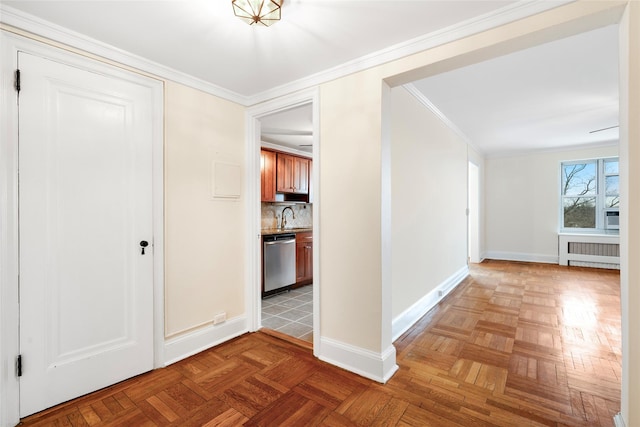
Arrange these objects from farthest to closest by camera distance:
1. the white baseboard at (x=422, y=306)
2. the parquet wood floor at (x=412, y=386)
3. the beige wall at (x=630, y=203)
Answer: the white baseboard at (x=422, y=306) < the parquet wood floor at (x=412, y=386) < the beige wall at (x=630, y=203)

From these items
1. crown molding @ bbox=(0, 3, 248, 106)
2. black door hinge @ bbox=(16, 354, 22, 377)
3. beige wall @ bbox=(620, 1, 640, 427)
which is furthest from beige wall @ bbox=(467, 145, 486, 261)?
black door hinge @ bbox=(16, 354, 22, 377)

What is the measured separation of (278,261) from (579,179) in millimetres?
6542

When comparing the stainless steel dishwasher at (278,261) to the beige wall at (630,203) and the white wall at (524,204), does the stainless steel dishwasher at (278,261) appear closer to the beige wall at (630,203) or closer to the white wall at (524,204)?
the beige wall at (630,203)

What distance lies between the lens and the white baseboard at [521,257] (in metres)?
6.33

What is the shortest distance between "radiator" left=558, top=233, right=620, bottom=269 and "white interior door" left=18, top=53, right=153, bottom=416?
7.47m

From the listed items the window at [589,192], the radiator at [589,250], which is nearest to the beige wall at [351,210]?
the radiator at [589,250]

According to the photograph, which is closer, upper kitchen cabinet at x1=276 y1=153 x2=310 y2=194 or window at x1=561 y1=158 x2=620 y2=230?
upper kitchen cabinet at x1=276 y1=153 x2=310 y2=194

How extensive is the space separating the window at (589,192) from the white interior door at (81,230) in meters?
7.80

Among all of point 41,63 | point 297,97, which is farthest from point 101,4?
point 297,97

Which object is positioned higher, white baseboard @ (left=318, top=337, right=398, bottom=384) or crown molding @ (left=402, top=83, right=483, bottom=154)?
crown molding @ (left=402, top=83, right=483, bottom=154)

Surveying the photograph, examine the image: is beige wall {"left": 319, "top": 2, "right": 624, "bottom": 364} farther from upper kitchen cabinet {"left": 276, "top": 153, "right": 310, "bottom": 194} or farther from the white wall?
the white wall

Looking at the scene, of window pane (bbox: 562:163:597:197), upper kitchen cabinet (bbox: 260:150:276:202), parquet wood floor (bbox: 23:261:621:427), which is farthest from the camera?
window pane (bbox: 562:163:597:197)

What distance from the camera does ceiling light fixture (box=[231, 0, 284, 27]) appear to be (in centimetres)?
148

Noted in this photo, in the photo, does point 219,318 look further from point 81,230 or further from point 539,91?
point 539,91
